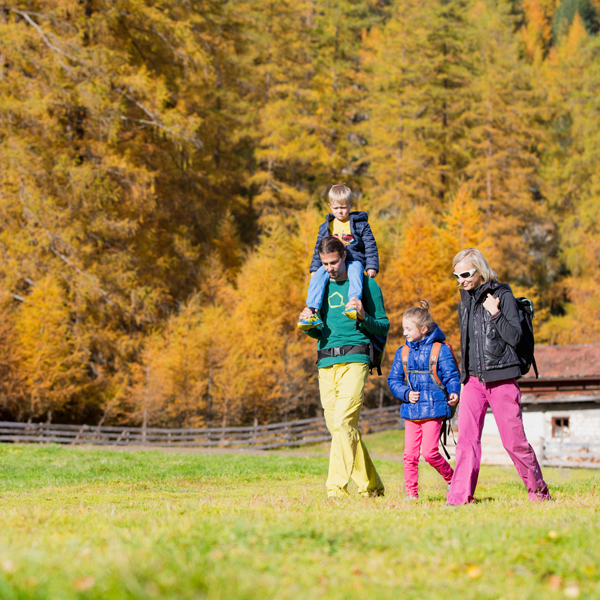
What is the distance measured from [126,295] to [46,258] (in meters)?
3.73

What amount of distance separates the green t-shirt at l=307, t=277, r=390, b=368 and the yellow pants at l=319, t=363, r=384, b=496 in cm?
14

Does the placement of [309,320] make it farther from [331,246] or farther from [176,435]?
[176,435]

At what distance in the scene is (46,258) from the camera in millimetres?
30172

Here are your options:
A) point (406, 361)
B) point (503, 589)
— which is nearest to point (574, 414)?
point (406, 361)

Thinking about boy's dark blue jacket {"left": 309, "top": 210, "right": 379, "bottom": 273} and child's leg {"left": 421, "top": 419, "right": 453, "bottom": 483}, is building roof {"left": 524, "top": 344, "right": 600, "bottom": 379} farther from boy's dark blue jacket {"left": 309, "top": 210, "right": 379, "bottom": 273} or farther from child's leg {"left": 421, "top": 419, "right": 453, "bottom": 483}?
boy's dark blue jacket {"left": 309, "top": 210, "right": 379, "bottom": 273}

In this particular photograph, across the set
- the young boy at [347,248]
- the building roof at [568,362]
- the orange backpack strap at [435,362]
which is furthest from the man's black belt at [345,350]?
the building roof at [568,362]

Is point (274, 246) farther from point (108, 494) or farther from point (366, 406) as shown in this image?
point (108, 494)

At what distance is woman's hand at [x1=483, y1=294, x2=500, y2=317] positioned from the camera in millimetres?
5898

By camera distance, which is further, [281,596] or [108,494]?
[108,494]

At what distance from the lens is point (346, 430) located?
662 cm

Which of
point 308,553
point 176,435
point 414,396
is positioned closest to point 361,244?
point 414,396

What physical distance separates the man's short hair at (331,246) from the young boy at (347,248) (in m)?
0.17

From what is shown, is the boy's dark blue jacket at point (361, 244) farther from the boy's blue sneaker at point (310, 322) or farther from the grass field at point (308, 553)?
the grass field at point (308, 553)

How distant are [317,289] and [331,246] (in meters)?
0.45
